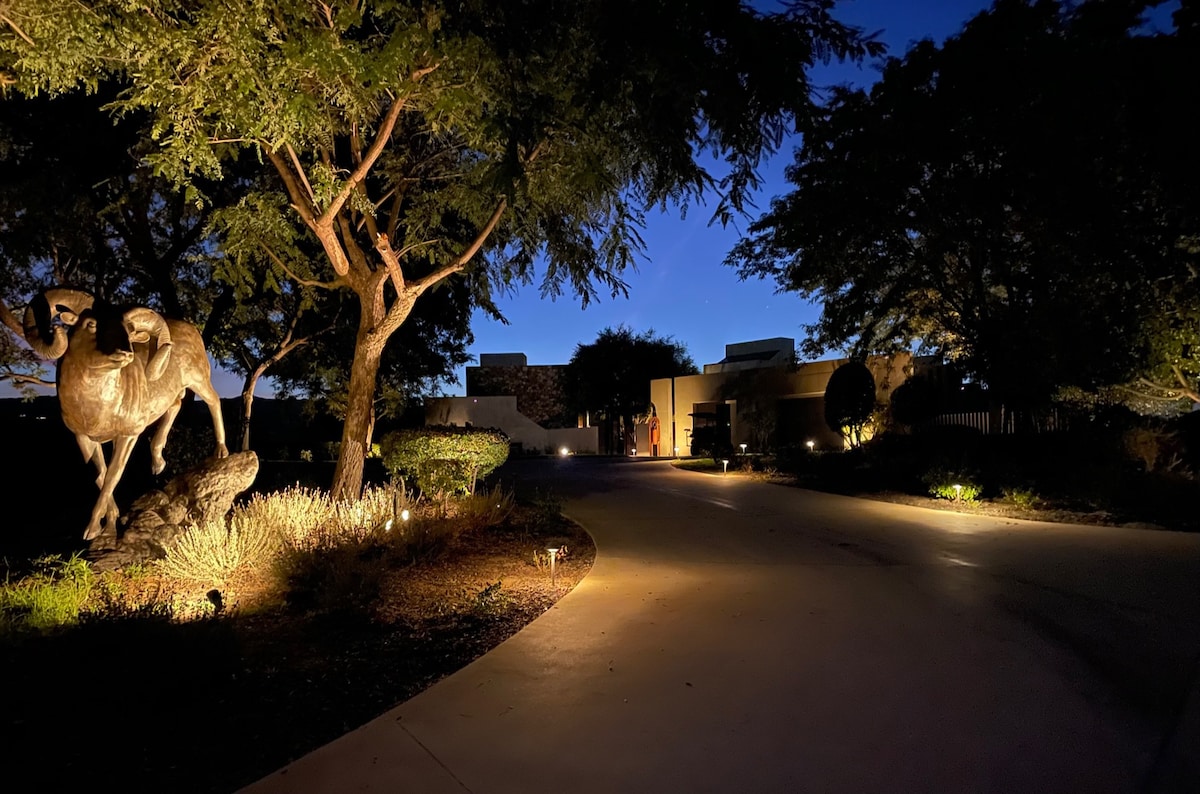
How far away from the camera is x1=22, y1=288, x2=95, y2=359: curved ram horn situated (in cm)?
723

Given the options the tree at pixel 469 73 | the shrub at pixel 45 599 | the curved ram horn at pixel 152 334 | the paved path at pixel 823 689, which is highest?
the tree at pixel 469 73

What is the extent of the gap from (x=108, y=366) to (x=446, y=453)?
6.17 meters

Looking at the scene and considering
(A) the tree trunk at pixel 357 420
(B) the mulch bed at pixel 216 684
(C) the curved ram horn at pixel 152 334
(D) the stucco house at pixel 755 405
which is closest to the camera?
(B) the mulch bed at pixel 216 684

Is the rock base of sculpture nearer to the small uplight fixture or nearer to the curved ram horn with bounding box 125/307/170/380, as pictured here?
the curved ram horn with bounding box 125/307/170/380

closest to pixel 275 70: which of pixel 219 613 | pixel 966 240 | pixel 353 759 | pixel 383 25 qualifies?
pixel 383 25

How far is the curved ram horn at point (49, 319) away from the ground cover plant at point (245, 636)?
2045mm

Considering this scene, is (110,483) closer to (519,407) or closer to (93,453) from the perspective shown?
(93,453)

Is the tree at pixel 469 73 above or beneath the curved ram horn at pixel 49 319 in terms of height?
above

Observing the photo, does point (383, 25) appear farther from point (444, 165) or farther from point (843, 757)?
point (843, 757)

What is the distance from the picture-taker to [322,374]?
25.6 m

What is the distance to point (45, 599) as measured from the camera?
5.56m

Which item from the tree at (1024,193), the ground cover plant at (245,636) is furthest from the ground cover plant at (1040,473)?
the ground cover plant at (245,636)

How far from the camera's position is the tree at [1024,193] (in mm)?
12875

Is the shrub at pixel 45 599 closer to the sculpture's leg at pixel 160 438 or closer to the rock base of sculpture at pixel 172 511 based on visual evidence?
the rock base of sculpture at pixel 172 511
